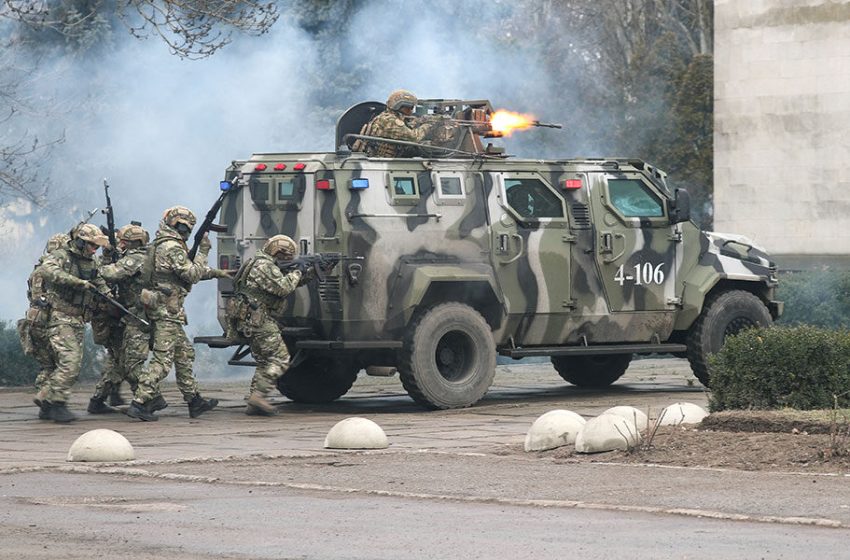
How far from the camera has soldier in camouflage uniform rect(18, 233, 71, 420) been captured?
16000 millimetres

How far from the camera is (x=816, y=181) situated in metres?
30.6

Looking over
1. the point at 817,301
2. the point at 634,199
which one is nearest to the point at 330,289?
the point at 634,199

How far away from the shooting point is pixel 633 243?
17.6 m

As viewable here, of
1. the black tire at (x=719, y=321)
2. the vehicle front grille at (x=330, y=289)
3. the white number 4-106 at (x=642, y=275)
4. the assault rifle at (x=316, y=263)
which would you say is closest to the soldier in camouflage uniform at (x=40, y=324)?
the assault rifle at (x=316, y=263)

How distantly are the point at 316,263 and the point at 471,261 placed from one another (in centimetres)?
147

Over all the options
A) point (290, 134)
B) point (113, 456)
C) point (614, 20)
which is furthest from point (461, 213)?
point (614, 20)

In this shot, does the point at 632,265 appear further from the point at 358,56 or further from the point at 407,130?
the point at 358,56

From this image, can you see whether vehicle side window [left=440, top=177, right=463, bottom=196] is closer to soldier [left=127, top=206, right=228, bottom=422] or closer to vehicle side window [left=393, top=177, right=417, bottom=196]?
vehicle side window [left=393, top=177, right=417, bottom=196]

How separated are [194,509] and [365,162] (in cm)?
669

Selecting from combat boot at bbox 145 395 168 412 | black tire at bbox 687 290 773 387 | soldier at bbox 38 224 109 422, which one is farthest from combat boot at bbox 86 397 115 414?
black tire at bbox 687 290 773 387

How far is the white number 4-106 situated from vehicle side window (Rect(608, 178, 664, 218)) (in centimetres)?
47

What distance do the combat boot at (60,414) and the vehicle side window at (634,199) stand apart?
5228mm

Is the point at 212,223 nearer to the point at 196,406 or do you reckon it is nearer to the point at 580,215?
the point at 196,406

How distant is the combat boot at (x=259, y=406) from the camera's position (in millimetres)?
16094
